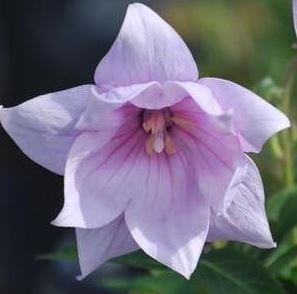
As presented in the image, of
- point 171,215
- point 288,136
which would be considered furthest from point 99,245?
point 288,136

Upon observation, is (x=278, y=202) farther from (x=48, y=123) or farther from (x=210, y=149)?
(x=48, y=123)

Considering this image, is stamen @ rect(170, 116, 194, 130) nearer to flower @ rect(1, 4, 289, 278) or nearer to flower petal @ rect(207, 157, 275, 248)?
flower @ rect(1, 4, 289, 278)

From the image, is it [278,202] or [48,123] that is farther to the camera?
[278,202]

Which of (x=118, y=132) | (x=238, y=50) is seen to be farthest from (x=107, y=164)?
(x=238, y=50)

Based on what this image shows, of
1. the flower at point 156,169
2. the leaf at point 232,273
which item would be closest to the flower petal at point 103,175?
the flower at point 156,169

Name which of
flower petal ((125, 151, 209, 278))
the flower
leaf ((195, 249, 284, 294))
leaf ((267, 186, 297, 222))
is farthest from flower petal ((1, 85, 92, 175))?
leaf ((267, 186, 297, 222))

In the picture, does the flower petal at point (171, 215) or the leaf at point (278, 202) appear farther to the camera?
the leaf at point (278, 202)

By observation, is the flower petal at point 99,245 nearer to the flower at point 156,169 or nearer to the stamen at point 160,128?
the flower at point 156,169
